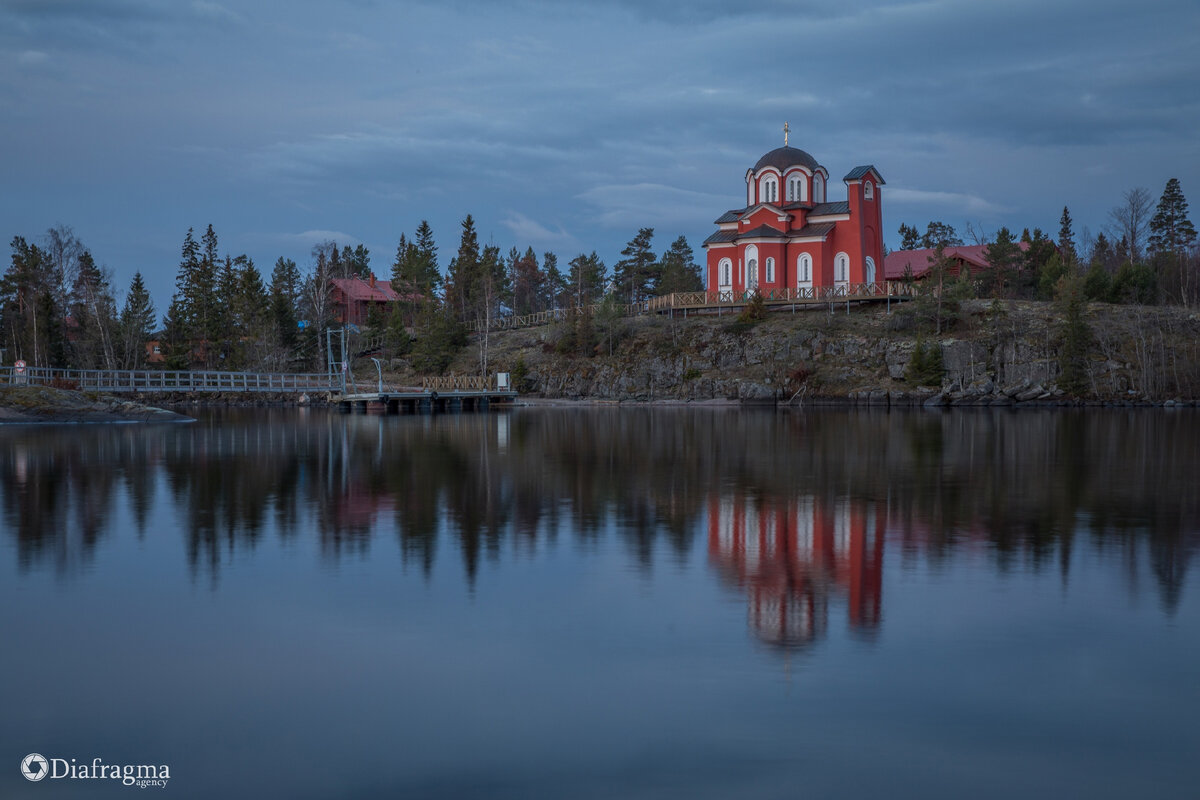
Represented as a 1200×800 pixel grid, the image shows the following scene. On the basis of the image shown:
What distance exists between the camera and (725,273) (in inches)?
2948

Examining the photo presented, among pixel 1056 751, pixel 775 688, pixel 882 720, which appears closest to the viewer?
pixel 1056 751

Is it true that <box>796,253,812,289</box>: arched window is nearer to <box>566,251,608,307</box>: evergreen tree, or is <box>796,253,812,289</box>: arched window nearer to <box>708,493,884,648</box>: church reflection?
<box>566,251,608,307</box>: evergreen tree

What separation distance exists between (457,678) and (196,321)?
80427mm

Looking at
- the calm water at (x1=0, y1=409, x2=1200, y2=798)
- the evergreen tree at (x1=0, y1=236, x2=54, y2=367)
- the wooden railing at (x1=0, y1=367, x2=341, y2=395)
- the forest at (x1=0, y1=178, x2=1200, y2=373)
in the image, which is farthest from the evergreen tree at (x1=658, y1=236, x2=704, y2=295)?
the calm water at (x1=0, y1=409, x2=1200, y2=798)

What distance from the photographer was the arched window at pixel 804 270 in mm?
71688

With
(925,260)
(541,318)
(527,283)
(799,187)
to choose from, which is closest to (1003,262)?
(925,260)

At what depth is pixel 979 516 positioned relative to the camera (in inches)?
641

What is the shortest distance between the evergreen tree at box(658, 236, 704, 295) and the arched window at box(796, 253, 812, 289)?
18.9 m

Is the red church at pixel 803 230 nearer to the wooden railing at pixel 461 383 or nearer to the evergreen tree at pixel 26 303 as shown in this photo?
the wooden railing at pixel 461 383

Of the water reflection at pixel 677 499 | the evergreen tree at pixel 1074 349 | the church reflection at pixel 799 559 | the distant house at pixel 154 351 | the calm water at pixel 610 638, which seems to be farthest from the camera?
the distant house at pixel 154 351

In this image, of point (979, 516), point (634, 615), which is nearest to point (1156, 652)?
point (634, 615)

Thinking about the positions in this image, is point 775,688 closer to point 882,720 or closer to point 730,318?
point 882,720

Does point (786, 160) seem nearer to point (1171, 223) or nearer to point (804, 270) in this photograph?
point (804, 270)

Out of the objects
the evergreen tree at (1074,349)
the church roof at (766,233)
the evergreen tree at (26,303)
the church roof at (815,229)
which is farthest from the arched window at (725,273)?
the evergreen tree at (26,303)
